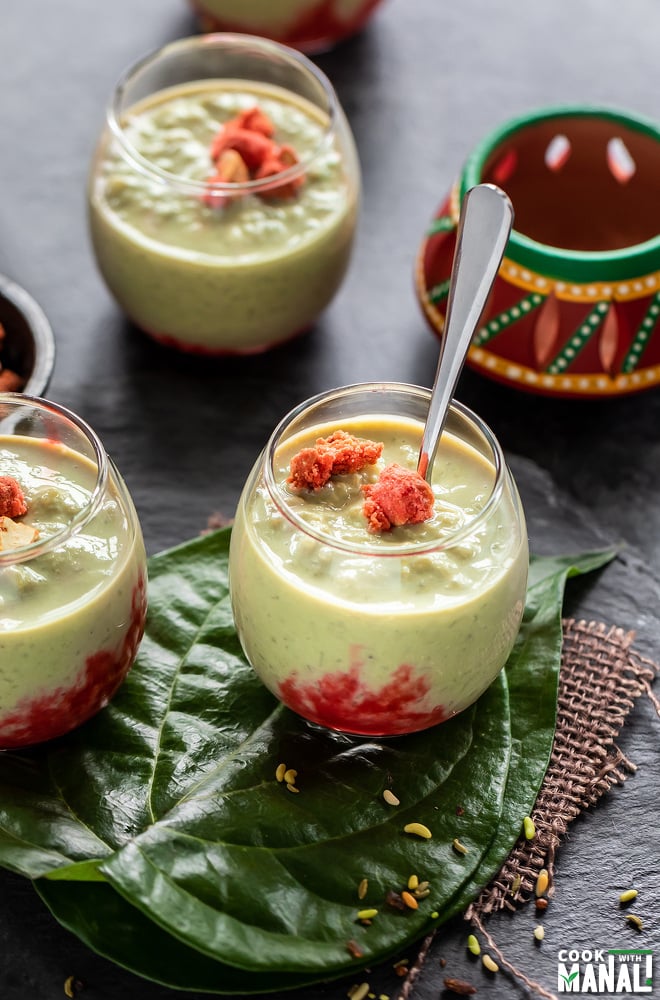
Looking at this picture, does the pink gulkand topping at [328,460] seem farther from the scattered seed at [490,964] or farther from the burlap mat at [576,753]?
the scattered seed at [490,964]

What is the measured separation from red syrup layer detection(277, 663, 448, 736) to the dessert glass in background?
1.79m

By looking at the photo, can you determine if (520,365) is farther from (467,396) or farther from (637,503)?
(637,503)

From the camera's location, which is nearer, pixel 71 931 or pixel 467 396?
pixel 71 931

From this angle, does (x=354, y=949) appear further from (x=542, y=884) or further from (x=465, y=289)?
(x=465, y=289)

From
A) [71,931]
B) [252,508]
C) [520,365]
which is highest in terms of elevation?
[252,508]

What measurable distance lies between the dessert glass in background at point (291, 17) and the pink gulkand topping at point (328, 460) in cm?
157

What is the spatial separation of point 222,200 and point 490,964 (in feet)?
4.41

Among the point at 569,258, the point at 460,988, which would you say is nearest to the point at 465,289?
the point at 569,258

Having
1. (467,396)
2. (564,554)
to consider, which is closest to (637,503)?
(564,554)

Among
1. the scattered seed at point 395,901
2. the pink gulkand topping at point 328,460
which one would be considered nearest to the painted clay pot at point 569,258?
the pink gulkand topping at point 328,460

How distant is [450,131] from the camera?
2879 millimetres

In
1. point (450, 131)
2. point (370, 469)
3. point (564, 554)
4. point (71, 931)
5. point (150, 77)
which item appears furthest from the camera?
point (450, 131)

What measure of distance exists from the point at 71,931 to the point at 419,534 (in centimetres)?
65

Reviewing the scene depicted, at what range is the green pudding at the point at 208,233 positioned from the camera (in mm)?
2197
